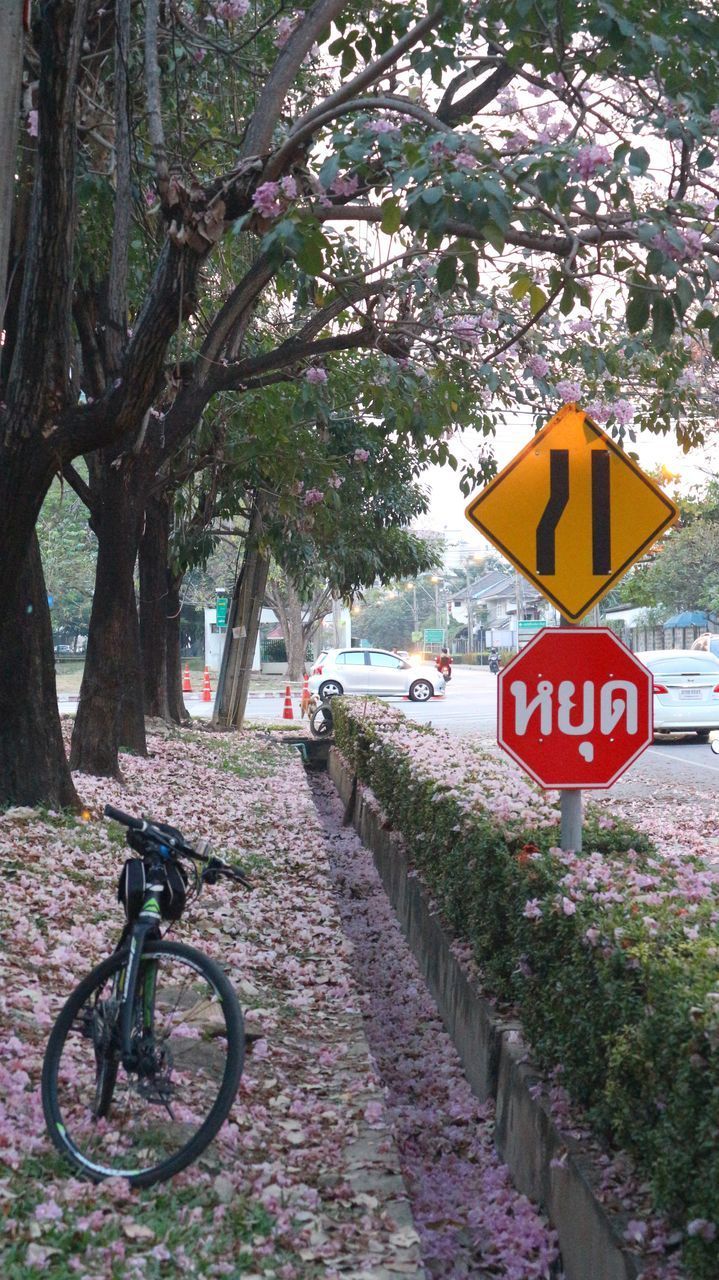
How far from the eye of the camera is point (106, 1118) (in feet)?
15.3

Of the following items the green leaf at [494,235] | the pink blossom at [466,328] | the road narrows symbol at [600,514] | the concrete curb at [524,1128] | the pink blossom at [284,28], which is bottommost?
the concrete curb at [524,1128]

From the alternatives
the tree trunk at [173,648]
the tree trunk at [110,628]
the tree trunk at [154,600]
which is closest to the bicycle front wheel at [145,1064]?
the tree trunk at [110,628]

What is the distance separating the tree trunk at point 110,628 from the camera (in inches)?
553

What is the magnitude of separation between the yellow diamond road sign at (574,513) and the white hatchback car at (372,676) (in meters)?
32.2

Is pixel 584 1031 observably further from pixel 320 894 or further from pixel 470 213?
pixel 320 894

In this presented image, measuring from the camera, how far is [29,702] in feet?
33.2

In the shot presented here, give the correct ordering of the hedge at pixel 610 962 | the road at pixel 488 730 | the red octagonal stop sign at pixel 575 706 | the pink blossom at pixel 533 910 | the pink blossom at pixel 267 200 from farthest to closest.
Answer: the road at pixel 488 730 → the pink blossom at pixel 267 200 → the red octagonal stop sign at pixel 575 706 → the pink blossom at pixel 533 910 → the hedge at pixel 610 962

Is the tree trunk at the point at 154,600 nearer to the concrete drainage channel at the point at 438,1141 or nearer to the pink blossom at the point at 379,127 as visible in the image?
the concrete drainage channel at the point at 438,1141

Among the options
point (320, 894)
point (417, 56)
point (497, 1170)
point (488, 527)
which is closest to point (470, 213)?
point (488, 527)

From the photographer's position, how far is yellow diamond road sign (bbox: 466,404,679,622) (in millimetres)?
5625

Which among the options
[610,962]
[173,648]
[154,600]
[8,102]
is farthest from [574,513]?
[173,648]

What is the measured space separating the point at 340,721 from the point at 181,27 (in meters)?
12.1

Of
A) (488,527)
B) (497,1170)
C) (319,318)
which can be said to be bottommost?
(497,1170)

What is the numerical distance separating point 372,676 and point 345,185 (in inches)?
1285
